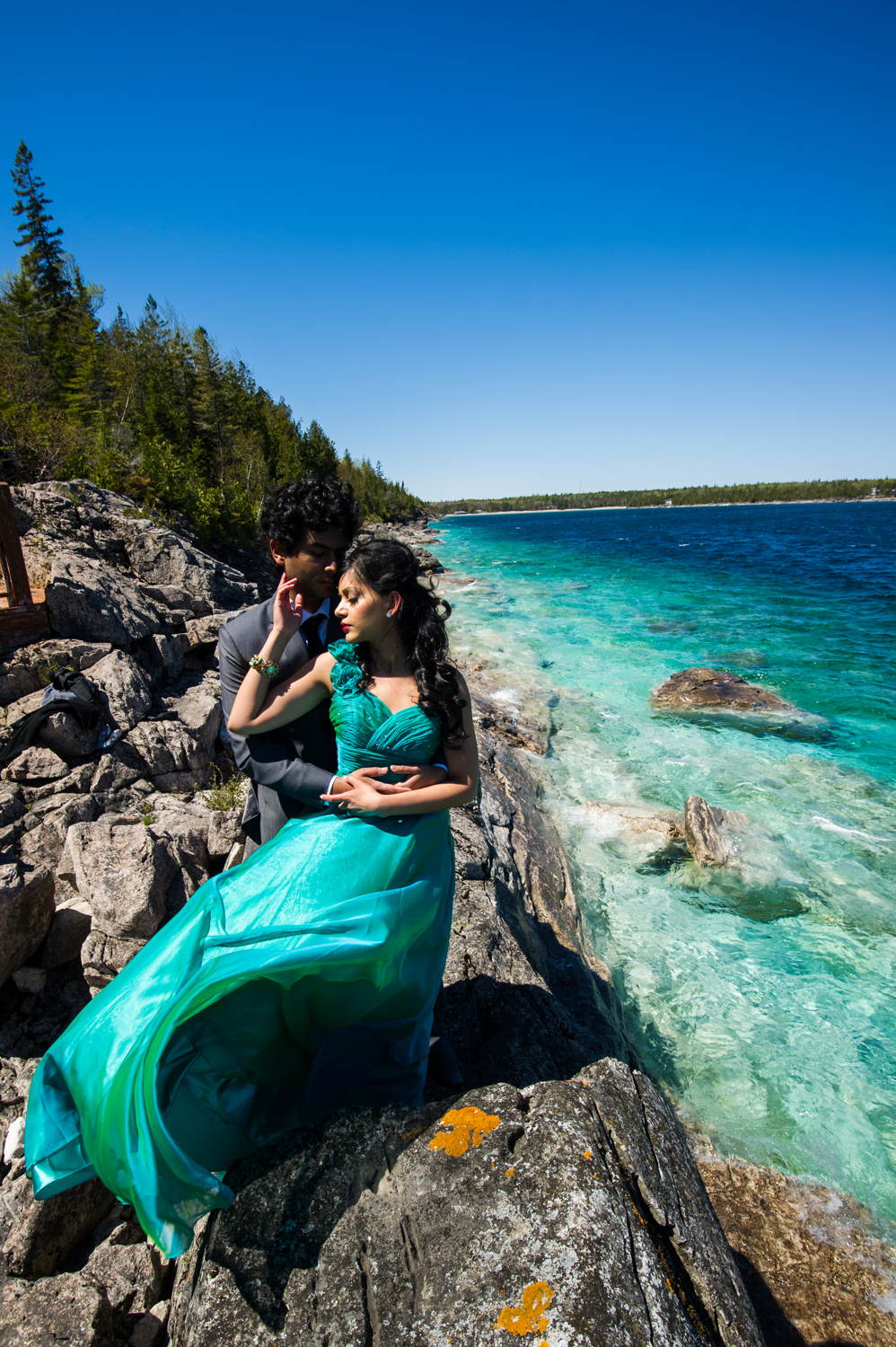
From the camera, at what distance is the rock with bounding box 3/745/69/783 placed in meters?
5.64

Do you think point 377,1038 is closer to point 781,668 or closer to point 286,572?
point 286,572

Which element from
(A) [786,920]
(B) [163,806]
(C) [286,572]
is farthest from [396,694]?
(A) [786,920]

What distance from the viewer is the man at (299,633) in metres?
3.04

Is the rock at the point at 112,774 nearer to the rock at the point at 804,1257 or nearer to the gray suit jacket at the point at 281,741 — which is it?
the gray suit jacket at the point at 281,741

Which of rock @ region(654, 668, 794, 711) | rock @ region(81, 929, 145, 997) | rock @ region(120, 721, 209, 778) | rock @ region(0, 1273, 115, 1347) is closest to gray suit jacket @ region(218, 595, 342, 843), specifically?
rock @ region(81, 929, 145, 997)

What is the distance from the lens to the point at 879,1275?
3729mm

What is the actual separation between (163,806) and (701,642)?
19.1m

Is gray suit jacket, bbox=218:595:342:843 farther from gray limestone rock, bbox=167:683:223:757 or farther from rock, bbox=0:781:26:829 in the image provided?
gray limestone rock, bbox=167:683:223:757

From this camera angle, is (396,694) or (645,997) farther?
(645,997)

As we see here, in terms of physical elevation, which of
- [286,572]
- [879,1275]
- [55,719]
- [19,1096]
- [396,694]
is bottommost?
[879,1275]

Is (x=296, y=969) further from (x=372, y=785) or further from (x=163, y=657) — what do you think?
(x=163, y=657)

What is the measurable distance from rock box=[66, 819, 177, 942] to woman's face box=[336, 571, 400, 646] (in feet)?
8.76

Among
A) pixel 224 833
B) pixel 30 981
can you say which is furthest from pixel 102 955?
pixel 224 833

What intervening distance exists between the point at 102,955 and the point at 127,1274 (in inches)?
74.6
